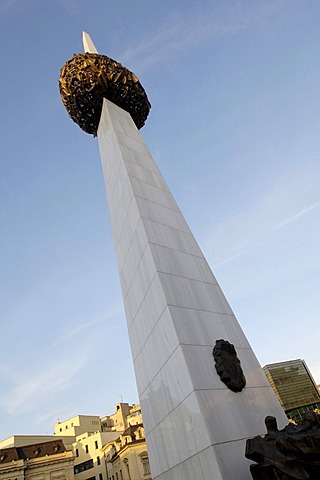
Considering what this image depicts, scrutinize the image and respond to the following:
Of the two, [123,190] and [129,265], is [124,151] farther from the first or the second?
[129,265]

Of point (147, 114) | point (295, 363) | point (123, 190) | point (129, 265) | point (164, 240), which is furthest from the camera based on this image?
point (295, 363)

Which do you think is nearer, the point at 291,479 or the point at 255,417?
Answer: the point at 291,479

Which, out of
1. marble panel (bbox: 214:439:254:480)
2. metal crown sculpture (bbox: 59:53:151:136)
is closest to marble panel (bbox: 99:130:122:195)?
metal crown sculpture (bbox: 59:53:151:136)

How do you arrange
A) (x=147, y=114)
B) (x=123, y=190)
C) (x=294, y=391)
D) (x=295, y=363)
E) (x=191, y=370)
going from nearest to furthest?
(x=191, y=370)
(x=123, y=190)
(x=147, y=114)
(x=294, y=391)
(x=295, y=363)

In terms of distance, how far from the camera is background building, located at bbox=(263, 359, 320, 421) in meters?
93.0

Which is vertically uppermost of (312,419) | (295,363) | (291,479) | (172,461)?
(295,363)

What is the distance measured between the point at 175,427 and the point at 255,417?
62.2 inches

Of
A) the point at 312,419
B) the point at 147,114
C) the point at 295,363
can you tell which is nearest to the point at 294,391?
the point at 295,363

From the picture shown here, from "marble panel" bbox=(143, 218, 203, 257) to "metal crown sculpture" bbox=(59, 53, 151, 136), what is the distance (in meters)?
8.74

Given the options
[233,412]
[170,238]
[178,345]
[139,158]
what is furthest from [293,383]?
[178,345]

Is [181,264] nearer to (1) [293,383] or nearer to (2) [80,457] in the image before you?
(2) [80,457]

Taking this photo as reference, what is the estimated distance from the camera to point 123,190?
12.2 meters

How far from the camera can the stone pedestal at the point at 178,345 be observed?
21.4 ft

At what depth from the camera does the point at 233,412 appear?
6824mm
